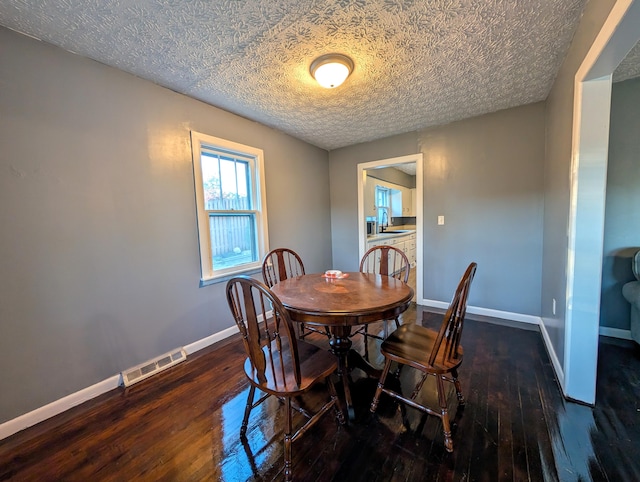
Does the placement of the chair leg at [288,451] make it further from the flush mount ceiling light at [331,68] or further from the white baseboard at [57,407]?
the flush mount ceiling light at [331,68]

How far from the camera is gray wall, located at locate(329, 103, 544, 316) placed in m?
2.76

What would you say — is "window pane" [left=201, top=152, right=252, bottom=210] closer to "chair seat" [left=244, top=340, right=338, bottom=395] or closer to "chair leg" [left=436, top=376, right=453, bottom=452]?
"chair seat" [left=244, top=340, right=338, bottom=395]

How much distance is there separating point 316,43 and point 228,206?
1730mm

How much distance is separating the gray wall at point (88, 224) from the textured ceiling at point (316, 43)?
21 cm

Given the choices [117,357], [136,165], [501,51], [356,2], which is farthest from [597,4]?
[117,357]

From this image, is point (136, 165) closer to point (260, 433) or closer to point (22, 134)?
point (22, 134)

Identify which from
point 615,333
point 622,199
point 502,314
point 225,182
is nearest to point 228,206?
point 225,182

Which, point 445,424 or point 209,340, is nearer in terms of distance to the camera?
point 445,424

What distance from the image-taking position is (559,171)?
199 cm

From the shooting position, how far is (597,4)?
1.27 meters

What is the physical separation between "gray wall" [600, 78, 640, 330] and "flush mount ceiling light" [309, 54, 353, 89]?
2.54m

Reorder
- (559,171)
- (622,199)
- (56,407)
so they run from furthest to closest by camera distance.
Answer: (622,199) → (559,171) → (56,407)

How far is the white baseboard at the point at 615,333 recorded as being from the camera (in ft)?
7.82

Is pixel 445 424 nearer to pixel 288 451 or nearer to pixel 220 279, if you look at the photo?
pixel 288 451
